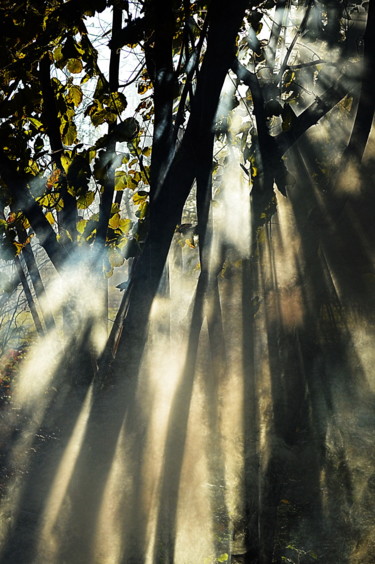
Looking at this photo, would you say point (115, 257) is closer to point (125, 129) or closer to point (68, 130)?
point (68, 130)

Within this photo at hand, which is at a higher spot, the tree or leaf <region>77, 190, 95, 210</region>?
the tree

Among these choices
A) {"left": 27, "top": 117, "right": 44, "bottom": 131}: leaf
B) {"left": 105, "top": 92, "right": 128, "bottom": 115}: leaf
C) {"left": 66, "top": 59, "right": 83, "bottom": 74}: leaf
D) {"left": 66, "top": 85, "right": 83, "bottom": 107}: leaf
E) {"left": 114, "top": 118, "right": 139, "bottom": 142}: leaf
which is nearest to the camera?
{"left": 114, "top": 118, "right": 139, "bottom": 142}: leaf

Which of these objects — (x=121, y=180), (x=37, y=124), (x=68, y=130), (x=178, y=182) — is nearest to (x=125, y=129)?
(x=68, y=130)

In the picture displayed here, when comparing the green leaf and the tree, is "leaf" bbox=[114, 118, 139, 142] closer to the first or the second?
the tree

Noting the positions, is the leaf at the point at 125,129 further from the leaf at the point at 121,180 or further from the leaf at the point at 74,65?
the leaf at the point at 121,180

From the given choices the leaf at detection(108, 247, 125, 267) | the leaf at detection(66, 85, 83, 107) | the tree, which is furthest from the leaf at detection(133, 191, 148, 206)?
the leaf at detection(66, 85, 83, 107)

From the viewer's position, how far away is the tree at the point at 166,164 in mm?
2877

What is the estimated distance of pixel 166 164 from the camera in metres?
3.53

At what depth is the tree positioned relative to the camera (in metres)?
2.88

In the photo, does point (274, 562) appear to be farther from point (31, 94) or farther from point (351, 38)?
point (351, 38)

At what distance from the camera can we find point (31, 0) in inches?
106

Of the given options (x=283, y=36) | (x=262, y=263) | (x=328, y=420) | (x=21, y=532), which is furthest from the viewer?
(x=262, y=263)

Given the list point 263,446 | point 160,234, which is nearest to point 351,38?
point 160,234

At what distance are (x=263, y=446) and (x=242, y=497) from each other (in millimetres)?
986
